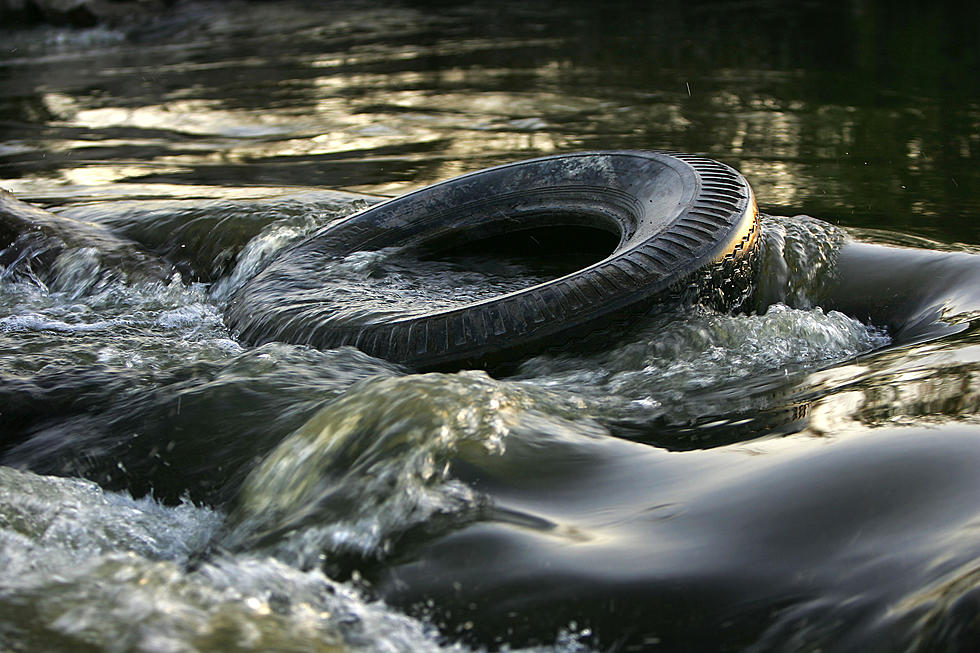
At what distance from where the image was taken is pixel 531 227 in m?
4.75

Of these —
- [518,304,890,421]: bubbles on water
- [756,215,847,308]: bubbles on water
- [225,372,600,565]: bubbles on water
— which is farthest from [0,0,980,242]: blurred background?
[225,372,600,565]: bubbles on water

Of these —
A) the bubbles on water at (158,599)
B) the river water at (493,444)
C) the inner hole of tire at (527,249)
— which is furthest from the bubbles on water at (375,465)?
the inner hole of tire at (527,249)

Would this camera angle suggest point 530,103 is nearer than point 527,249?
No

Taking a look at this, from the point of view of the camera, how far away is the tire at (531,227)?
11.4ft

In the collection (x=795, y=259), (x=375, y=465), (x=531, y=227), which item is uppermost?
(x=375, y=465)

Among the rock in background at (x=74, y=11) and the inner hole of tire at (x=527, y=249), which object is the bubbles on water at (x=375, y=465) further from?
the rock in background at (x=74, y=11)

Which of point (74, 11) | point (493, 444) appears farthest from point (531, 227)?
point (74, 11)

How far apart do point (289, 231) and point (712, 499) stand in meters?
3.48

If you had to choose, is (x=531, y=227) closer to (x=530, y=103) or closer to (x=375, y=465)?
(x=375, y=465)

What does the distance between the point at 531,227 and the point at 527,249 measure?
113mm

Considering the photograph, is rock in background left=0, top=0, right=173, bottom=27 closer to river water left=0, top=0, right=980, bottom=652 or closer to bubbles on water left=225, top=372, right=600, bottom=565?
river water left=0, top=0, right=980, bottom=652

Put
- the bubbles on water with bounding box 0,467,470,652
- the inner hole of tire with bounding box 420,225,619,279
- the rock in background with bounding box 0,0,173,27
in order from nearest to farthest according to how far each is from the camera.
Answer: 1. the bubbles on water with bounding box 0,467,470,652
2. the inner hole of tire with bounding box 420,225,619,279
3. the rock in background with bounding box 0,0,173,27

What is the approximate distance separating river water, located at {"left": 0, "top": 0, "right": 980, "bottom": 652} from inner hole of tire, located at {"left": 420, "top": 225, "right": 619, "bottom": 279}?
0.07m

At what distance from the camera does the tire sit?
3.47 m
